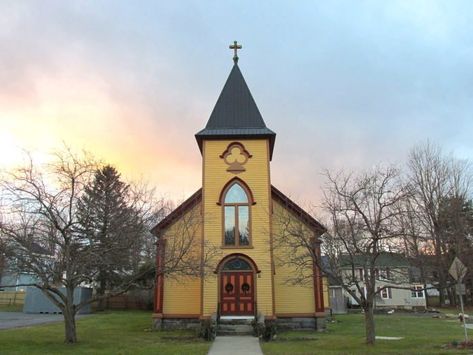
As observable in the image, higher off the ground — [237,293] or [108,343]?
[237,293]

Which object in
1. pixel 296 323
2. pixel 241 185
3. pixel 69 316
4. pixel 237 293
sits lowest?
pixel 296 323

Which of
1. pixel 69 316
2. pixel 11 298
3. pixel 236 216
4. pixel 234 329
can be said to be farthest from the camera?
pixel 11 298

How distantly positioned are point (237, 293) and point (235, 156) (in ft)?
24.9

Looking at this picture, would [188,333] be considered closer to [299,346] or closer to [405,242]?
[299,346]

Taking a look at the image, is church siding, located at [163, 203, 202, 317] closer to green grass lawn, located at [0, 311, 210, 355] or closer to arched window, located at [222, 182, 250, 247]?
arched window, located at [222, 182, 250, 247]

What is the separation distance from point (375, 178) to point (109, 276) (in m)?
27.8

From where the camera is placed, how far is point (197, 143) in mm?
27016

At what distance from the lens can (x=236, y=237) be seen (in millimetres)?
24438

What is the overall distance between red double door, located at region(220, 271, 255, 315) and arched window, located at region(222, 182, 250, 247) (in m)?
1.66

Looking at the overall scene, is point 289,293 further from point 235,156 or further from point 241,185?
point 235,156

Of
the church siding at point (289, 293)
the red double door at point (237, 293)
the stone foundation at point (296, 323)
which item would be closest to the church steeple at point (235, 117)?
→ the church siding at point (289, 293)

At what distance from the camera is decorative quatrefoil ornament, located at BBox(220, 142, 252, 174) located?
2548 centimetres

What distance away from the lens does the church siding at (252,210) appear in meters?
23.4

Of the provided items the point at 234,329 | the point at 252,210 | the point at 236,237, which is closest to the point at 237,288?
the point at 234,329
